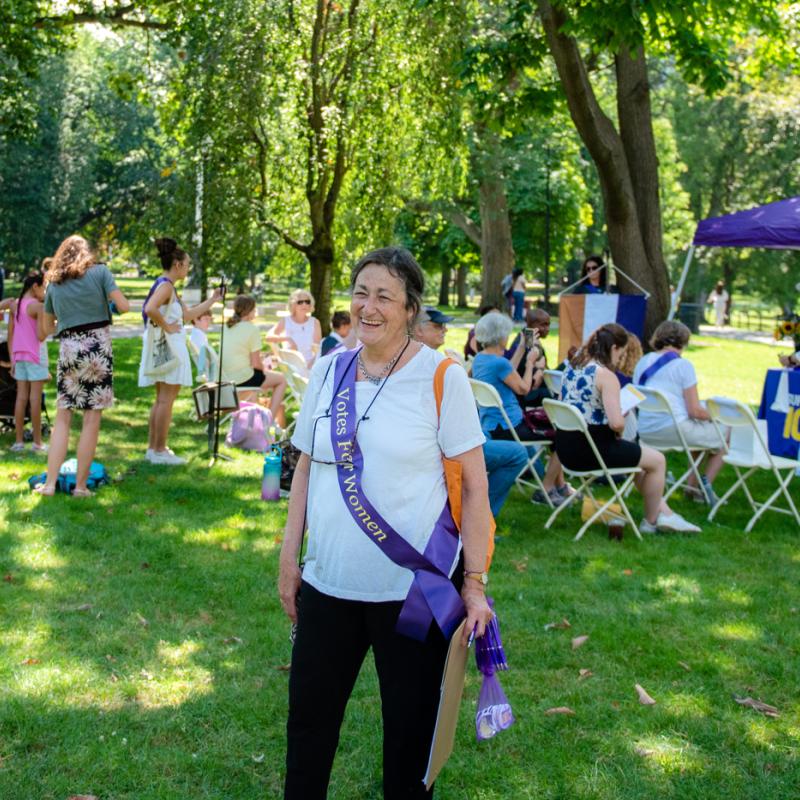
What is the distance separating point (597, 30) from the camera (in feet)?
34.5

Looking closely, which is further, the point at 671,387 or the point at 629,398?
the point at 671,387

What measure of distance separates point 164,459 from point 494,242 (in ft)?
52.7

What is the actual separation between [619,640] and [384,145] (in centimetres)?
1112

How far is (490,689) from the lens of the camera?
122 inches

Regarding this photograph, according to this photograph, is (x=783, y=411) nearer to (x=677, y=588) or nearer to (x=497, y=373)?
(x=497, y=373)

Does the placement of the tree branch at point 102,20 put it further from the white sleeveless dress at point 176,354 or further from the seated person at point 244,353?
the white sleeveless dress at point 176,354

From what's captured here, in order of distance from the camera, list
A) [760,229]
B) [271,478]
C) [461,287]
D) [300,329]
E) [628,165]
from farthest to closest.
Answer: [461,287]
[300,329]
[628,165]
[760,229]
[271,478]

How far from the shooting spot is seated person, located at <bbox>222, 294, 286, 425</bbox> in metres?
10.9

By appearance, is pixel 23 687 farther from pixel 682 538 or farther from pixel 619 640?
pixel 682 538

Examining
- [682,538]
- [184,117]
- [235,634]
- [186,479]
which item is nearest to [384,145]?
[184,117]

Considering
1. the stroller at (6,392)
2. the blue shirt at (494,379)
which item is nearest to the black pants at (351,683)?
the blue shirt at (494,379)

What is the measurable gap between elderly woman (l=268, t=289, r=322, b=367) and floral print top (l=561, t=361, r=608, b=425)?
203 inches

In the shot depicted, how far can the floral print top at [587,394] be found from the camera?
7.51 m

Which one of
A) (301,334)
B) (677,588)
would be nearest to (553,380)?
(677,588)
